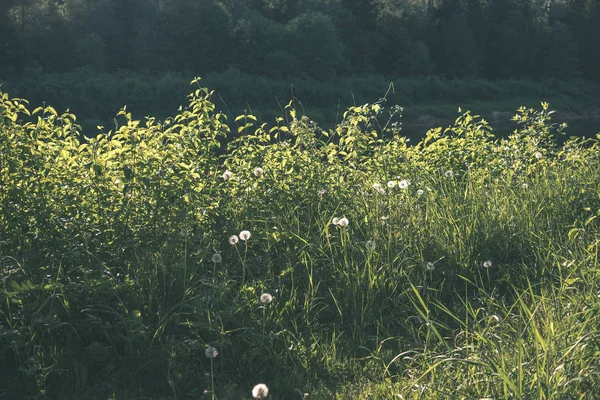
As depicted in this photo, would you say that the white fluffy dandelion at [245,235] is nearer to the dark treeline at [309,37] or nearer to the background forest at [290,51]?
the background forest at [290,51]

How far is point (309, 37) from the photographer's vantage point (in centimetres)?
5159

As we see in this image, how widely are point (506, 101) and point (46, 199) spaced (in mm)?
54192

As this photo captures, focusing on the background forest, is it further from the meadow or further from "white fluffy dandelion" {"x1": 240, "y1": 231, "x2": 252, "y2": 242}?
"white fluffy dandelion" {"x1": 240, "y1": 231, "x2": 252, "y2": 242}

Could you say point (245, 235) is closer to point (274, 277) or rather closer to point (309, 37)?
point (274, 277)

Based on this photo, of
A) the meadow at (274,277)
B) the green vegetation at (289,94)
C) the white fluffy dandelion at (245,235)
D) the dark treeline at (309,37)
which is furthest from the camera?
the dark treeline at (309,37)

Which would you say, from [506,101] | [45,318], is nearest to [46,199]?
[45,318]

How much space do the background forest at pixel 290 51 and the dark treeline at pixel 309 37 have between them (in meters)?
0.08

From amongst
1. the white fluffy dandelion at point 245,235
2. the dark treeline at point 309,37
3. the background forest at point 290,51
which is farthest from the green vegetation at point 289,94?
the white fluffy dandelion at point 245,235

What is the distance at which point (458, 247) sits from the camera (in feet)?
14.4

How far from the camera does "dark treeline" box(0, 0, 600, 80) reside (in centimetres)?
4459

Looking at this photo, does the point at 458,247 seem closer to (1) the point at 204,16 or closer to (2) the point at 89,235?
(2) the point at 89,235

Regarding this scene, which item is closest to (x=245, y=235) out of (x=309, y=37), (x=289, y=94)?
(x=289, y=94)

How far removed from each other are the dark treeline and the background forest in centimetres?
8

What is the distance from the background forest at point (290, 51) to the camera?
4228cm
